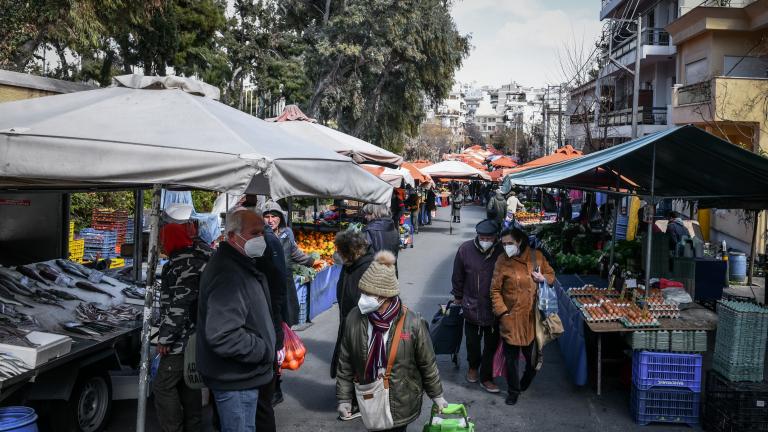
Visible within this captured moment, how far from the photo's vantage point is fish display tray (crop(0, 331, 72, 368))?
14.5 ft

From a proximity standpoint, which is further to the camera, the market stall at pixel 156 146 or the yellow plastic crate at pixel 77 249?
Result: the yellow plastic crate at pixel 77 249

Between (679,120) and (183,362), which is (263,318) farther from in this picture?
(679,120)

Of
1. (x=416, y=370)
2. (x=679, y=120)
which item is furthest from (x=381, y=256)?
(x=679, y=120)

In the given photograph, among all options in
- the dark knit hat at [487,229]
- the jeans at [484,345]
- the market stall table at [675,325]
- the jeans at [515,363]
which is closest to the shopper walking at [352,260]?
the dark knit hat at [487,229]

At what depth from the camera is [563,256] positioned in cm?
1096

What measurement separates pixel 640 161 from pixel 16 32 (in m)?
14.9

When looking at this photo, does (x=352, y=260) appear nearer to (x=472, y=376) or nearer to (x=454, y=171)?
(x=472, y=376)

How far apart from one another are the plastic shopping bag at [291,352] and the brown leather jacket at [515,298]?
217 cm

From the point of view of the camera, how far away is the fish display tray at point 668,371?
602cm

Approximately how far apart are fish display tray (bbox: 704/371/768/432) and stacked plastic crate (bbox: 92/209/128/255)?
11821 millimetres

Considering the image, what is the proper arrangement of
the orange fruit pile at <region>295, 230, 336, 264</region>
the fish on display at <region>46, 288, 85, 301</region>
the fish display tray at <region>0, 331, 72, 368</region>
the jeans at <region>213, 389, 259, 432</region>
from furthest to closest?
1. the orange fruit pile at <region>295, 230, 336, 264</region>
2. the fish on display at <region>46, 288, 85, 301</region>
3. the fish display tray at <region>0, 331, 72, 368</region>
4. the jeans at <region>213, 389, 259, 432</region>

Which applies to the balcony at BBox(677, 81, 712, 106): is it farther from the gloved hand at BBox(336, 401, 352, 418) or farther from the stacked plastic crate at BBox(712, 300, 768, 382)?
the gloved hand at BBox(336, 401, 352, 418)

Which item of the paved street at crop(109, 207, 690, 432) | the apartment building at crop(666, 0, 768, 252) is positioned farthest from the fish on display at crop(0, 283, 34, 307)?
the apartment building at crop(666, 0, 768, 252)

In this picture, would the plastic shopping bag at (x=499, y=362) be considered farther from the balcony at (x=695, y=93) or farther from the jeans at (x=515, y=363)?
the balcony at (x=695, y=93)
